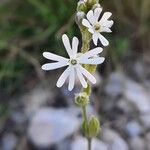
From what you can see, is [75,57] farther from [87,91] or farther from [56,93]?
[56,93]

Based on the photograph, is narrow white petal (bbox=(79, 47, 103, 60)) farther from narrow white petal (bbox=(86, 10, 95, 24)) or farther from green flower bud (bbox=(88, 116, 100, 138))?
green flower bud (bbox=(88, 116, 100, 138))

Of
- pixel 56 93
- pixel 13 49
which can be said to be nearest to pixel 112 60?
pixel 56 93

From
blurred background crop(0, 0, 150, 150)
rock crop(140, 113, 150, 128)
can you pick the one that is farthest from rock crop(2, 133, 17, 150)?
rock crop(140, 113, 150, 128)

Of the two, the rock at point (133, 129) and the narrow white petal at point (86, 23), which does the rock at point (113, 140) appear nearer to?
the rock at point (133, 129)

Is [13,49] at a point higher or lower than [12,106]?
higher

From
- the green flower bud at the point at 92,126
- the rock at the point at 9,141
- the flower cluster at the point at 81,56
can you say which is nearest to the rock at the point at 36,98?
the rock at the point at 9,141

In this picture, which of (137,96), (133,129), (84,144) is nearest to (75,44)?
(84,144)

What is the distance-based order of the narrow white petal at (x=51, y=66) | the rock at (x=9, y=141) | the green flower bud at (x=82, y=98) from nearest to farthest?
the narrow white petal at (x=51, y=66) < the green flower bud at (x=82, y=98) < the rock at (x=9, y=141)
